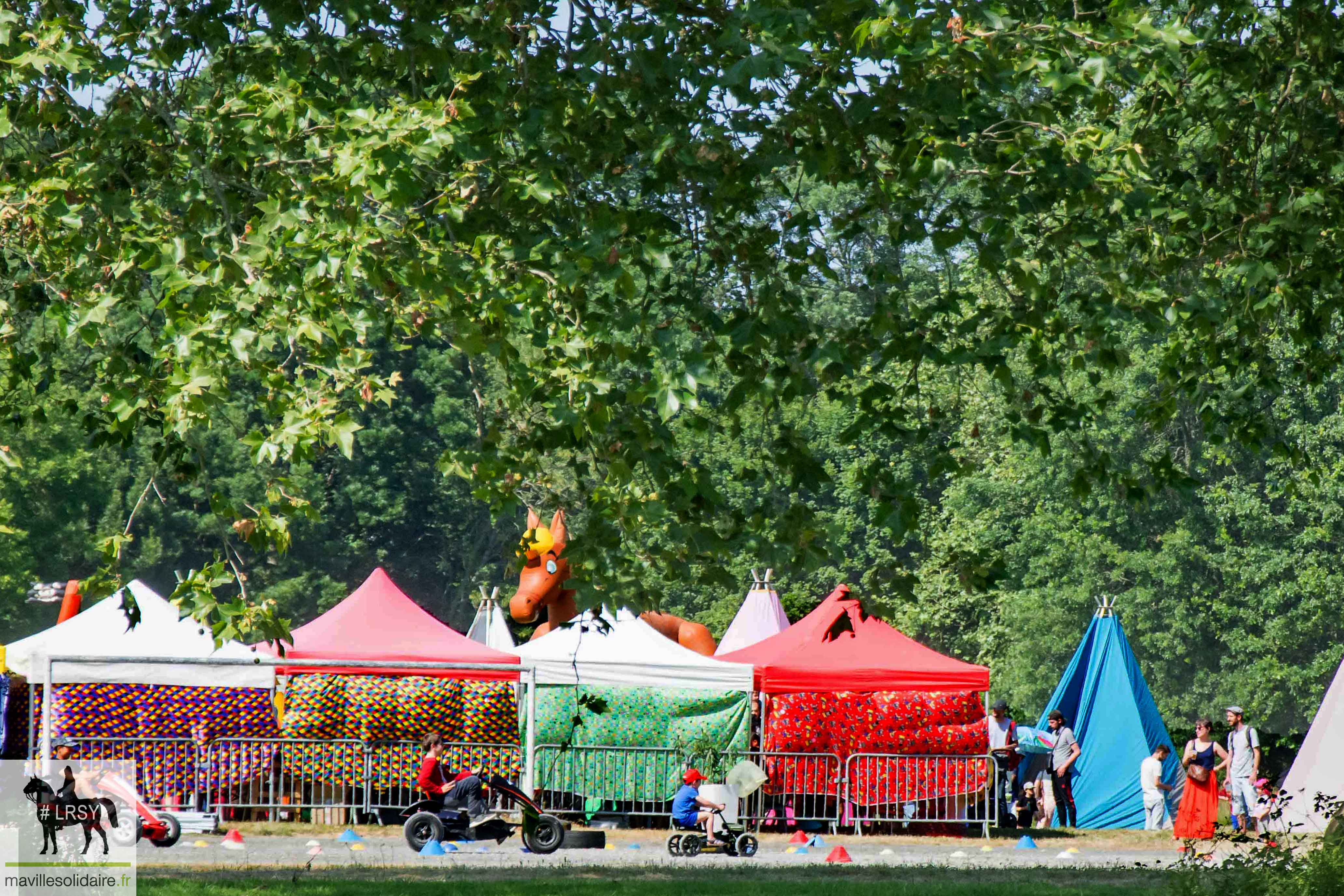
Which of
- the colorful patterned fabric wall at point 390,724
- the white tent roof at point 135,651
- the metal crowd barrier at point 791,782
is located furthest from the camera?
the metal crowd barrier at point 791,782

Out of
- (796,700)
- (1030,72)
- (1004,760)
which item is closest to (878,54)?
(1030,72)

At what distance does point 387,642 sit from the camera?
61.3 feet

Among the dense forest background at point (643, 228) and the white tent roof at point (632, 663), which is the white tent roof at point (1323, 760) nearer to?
the white tent roof at point (632, 663)

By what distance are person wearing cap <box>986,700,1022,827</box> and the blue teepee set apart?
55 centimetres

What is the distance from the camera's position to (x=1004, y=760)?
19.5m

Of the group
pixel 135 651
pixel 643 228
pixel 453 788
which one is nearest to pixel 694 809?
pixel 453 788

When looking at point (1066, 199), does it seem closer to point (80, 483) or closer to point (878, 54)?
point (878, 54)

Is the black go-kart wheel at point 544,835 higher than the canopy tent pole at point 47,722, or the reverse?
the canopy tent pole at point 47,722

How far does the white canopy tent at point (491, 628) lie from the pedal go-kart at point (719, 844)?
910cm

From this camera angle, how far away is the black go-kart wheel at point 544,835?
582 inches

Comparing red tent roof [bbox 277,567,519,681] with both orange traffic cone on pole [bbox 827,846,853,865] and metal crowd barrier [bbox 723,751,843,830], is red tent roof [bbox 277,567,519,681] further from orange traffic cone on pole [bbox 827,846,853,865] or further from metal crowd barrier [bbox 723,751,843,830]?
orange traffic cone on pole [bbox 827,846,853,865]

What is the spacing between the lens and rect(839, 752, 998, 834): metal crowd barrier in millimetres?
17875

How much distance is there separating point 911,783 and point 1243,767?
148 inches

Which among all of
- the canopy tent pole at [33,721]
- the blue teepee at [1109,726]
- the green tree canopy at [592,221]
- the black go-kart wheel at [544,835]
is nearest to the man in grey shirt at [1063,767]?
the blue teepee at [1109,726]
